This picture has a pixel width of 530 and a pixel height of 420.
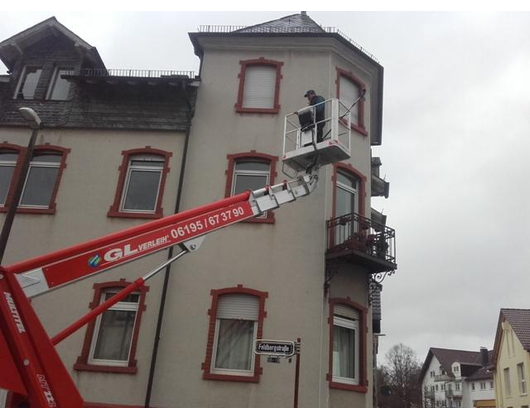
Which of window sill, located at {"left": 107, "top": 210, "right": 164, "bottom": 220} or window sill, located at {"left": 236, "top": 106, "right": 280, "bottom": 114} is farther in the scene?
window sill, located at {"left": 236, "top": 106, "right": 280, "bottom": 114}

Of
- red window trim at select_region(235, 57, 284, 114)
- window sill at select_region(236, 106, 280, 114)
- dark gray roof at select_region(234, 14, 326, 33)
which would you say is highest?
dark gray roof at select_region(234, 14, 326, 33)

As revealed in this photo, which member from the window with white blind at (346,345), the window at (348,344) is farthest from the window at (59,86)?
the window with white blind at (346,345)

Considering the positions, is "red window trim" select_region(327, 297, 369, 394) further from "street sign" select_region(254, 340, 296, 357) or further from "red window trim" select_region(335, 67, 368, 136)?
"red window trim" select_region(335, 67, 368, 136)

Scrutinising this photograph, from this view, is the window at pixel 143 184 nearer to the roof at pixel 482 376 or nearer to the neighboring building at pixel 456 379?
the neighboring building at pixel 456 379

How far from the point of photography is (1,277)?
564 centimetres

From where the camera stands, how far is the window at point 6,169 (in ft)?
48.1

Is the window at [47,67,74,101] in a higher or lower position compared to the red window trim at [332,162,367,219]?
higher

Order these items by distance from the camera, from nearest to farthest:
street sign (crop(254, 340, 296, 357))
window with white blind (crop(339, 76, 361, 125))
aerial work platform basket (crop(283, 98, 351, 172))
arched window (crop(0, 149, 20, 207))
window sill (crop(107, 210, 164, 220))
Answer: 1. street sign (crop(254, 340, 296, 357))
2. aerial work platform basket (crop(283, 98, 351, 172))
3. window sill (crop(107, 210, 164, 220))
4. arched window (crop(0, 149, 20, 207))
5. window with white blind (crop(339, 76, 361, 125))

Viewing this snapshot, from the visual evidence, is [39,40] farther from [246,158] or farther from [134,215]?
[246,158]

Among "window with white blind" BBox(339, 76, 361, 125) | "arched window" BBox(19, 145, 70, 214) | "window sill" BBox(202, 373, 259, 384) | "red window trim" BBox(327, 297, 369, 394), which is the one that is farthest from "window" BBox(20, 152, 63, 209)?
"window with white blind" BBox(339, 76, 361, 125)

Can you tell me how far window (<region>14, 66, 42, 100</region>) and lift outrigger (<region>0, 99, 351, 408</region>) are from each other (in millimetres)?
11116

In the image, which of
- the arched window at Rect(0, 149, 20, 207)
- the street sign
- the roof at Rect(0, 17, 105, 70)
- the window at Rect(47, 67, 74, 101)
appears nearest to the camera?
the street sign

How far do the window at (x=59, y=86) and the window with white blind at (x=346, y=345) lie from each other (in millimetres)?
11100

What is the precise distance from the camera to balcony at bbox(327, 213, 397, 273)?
12406 millimetres
